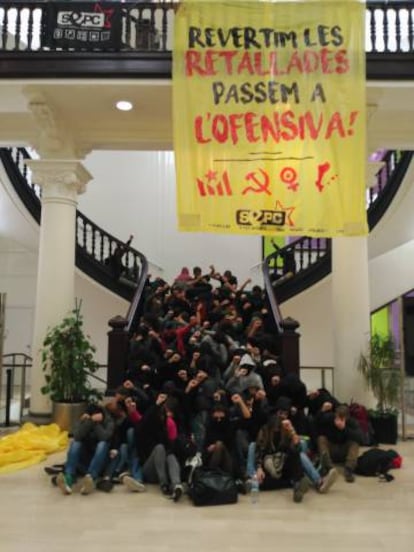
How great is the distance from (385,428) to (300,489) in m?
3.00

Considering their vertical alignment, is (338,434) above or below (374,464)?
above

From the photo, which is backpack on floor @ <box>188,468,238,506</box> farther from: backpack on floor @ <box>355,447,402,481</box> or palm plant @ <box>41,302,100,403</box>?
palm plant @ <box>41,302,100,403</box>

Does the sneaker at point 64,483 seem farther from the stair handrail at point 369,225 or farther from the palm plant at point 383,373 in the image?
the stair handrail at point 369,225

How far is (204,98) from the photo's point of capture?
6.49 meters

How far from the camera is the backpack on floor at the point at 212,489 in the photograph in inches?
202

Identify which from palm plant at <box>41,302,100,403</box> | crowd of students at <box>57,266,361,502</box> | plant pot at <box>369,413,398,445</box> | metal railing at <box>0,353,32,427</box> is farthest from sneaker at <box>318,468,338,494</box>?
metal railing at <box>0,353,32,427</box>

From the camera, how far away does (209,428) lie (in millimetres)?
6113

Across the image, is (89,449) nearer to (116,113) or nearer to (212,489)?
(212,489)

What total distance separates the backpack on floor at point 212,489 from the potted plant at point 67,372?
3.27 m

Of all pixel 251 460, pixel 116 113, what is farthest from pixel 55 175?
pixel 251 460

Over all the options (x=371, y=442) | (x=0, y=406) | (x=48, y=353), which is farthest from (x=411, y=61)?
(x=0, y=406)

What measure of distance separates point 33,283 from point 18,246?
1046mm

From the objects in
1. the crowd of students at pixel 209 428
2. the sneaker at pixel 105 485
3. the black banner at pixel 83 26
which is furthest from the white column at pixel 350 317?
→ the black banner at pixel 83 26

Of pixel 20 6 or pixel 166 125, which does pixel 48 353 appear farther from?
pixel 20 6
